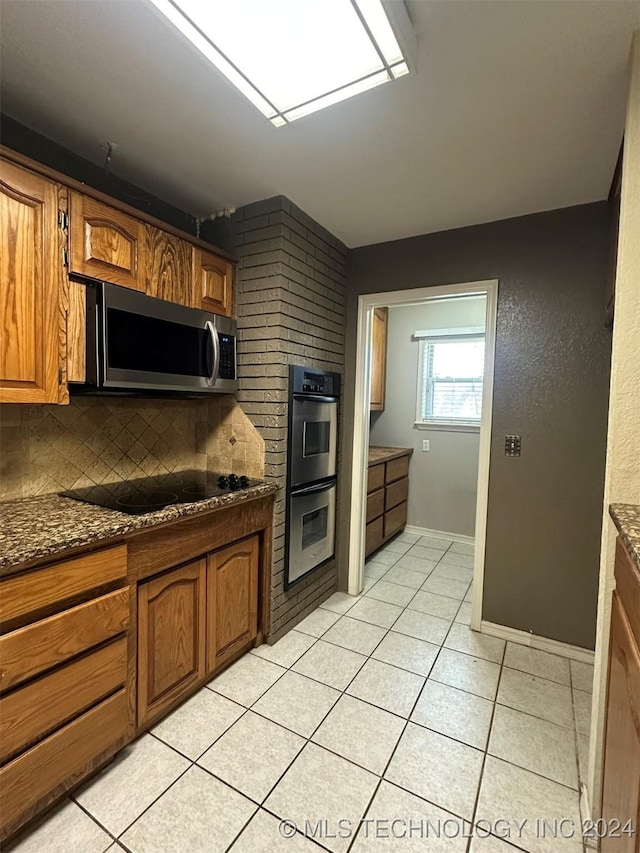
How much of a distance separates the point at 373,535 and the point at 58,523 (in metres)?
2.51

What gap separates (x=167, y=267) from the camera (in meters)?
1.83

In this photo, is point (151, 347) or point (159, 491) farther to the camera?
point (159, 491)

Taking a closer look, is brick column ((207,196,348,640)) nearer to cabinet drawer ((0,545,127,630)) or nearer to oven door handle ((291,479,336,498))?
oven door handle ((291,479,336,498))

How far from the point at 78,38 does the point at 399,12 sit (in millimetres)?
953

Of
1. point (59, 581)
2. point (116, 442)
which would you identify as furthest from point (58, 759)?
point (116, 442)

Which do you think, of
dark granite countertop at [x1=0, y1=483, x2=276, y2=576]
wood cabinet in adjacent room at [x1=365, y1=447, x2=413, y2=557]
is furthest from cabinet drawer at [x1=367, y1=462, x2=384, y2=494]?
dark granite countertop at [x1=0, y1=483, x2=276, y2=576]

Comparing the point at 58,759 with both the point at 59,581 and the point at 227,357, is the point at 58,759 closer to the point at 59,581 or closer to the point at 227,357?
the point at 59,581

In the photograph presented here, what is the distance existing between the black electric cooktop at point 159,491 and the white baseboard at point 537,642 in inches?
66.1

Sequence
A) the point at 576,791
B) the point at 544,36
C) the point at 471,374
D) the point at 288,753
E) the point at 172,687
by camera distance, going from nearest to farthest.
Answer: the point at 544,36
the point at 576,791
the point at 288,753
the point at 172,687
the point at 471,374

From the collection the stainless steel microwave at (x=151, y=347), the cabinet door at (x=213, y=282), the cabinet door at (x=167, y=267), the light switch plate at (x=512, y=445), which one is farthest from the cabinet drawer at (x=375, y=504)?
the cabinet door at (x=167, y=267)

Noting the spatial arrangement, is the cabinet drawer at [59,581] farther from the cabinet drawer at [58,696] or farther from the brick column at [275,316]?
the brick column at [275,316]

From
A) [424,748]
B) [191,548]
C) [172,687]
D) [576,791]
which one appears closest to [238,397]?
[191,548]

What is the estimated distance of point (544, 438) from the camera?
219 centimetres

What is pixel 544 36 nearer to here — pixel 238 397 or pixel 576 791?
pixel 238 397
